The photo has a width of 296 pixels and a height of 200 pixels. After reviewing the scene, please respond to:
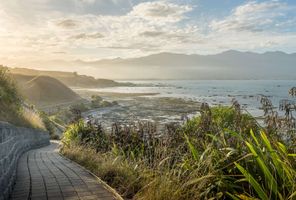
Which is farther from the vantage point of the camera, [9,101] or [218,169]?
[9,101]

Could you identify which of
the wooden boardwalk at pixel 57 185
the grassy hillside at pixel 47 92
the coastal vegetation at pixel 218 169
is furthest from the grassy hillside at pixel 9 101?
the grassy hillside at pixel 47 92

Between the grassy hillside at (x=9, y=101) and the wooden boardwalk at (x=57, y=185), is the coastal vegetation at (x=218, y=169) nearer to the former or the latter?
the wooden boardwalk at (x=57, y=185)

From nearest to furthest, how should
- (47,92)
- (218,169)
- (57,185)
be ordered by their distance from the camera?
(218,169) < (57,185) < (47,92)

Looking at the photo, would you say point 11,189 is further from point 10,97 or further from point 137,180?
point 10,97

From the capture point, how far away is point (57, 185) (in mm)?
6906

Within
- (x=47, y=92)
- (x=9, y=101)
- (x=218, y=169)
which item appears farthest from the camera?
(x=47, y=92)

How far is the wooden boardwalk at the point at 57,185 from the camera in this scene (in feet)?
20.1

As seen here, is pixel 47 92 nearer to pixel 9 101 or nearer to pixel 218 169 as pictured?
pixel 9 101

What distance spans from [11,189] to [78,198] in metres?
1.48

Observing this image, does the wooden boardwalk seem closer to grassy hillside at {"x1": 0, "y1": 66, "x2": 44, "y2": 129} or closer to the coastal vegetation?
the coastal vegetation

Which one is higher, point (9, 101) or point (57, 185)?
point (9, 101)

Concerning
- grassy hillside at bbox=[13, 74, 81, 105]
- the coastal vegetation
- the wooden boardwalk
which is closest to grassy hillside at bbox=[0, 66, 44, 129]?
the wooden boardwalk

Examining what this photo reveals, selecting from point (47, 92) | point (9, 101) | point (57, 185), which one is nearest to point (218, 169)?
point (57, 185)

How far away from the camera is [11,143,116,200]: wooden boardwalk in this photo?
20.1ft
